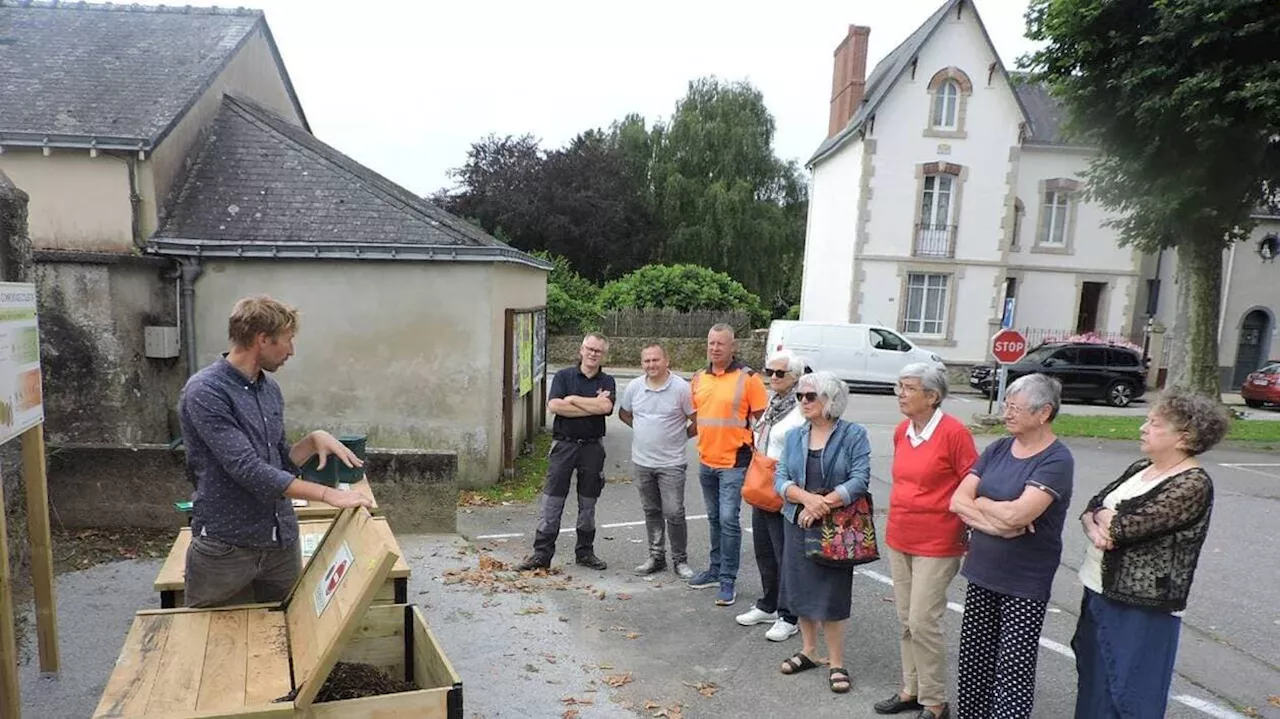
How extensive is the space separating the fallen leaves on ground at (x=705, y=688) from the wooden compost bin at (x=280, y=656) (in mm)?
1648

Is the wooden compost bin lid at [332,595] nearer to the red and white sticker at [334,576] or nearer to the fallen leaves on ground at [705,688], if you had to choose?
the red and white sticker at [334,576]

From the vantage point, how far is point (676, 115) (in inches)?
1316

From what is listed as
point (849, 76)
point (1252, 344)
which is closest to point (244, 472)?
point (849, 76)

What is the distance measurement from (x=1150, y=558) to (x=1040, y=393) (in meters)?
0.76

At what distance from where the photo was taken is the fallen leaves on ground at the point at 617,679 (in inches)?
162

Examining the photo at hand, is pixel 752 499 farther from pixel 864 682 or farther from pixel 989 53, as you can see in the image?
pixel 989 53

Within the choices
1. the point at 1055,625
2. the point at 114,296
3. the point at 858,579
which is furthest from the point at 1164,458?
the point at 114,296

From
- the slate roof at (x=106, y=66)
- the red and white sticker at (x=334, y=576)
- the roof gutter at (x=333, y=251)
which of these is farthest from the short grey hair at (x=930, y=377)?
the slate roof at (x=106, y=66)

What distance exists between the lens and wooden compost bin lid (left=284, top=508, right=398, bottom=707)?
7.55 ft

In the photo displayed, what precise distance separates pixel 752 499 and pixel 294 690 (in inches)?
114

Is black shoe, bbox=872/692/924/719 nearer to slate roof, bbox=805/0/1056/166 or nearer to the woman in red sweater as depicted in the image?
the woman in red sweater

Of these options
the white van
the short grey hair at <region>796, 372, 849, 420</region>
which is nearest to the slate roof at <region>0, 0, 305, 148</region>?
the short grey hair at <region>796, 372, 849, 420</region>

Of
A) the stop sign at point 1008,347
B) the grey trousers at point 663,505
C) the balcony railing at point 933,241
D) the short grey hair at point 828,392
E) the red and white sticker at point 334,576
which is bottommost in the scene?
the grey trousers at point 663,505

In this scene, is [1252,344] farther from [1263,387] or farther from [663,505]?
[663,505]
